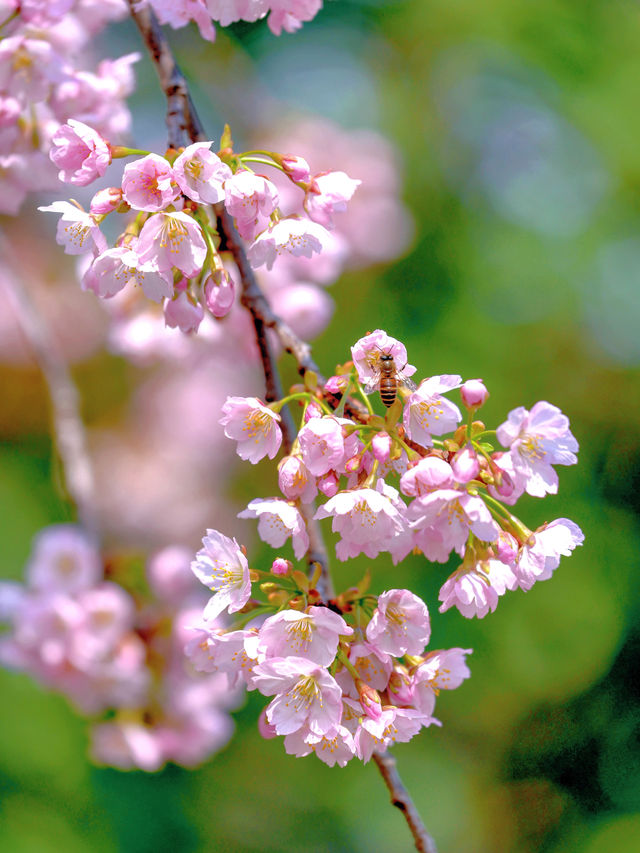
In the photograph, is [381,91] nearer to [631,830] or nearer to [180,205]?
[180,205]

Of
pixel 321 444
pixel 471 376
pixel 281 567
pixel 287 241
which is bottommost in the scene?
pixel 471 376

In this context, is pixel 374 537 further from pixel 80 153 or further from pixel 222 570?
pixel 80 153

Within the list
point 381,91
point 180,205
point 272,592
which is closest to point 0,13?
point 180,205

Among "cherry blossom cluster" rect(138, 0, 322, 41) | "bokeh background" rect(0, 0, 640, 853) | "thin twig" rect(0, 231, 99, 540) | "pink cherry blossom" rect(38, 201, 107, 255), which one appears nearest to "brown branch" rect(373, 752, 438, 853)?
"pink cherry blossom" rect(38, 201, 107, 255)

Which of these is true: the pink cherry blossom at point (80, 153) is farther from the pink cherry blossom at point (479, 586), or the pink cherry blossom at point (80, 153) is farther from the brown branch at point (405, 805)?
the brown branch at point (405, 805)

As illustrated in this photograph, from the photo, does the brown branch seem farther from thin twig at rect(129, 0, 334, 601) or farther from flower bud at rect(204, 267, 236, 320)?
flower bud at rect(204, 267, 236, 320)

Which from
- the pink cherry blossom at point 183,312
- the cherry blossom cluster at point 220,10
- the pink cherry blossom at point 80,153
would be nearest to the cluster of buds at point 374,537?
the pink cherry blossom at point 183,312

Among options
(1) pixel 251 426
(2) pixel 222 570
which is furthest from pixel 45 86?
(2) pixel 222 570
